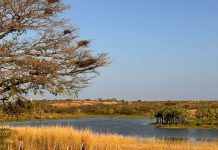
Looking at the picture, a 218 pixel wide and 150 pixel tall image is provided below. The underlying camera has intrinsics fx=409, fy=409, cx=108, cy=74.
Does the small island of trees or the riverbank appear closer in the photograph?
the riverbank

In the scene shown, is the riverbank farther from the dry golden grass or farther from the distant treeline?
the dry golden grass

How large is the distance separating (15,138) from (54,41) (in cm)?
515

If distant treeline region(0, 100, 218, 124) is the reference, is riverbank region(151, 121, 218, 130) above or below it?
below

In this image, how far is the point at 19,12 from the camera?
14.7 m

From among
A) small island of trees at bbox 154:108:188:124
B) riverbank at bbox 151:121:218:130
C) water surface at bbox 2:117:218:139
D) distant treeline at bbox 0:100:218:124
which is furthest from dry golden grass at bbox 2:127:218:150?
small island of trees at bbox 154:108:188:124

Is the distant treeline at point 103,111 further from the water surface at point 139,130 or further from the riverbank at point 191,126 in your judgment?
the riverbank at point 191,126

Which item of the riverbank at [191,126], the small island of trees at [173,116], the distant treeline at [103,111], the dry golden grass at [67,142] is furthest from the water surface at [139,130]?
the dry golden grass at [67,142]

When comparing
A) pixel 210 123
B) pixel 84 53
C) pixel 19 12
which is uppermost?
pixel 19 12

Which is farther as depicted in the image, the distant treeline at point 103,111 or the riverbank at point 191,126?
the riverbank at point 191,126

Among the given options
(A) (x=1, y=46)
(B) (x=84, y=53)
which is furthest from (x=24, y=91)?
(B) (x=84, y=53)

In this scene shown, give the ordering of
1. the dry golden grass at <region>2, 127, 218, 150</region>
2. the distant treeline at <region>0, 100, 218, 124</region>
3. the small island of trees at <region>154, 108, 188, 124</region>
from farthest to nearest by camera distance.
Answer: the small island of trees at <region>154, 108, 188, 124</region> < the dry golden grass at <region>2, 127, 218, 150</region> < the distant treeline at <region>0, 100, 218, 124</region>

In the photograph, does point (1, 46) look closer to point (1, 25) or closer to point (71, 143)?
point (1, 25)

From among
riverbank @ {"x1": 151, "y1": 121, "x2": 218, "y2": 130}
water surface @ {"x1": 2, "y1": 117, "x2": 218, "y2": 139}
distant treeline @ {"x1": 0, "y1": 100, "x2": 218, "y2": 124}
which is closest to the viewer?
distant treeline @ {"x1": 0, "y1": 100, "x2": 218, "y2": 124}

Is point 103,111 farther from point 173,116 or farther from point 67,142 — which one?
point 67,142
